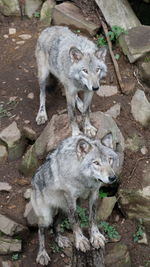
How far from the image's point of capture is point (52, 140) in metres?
7.66

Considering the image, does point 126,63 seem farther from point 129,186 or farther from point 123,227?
point 123,227

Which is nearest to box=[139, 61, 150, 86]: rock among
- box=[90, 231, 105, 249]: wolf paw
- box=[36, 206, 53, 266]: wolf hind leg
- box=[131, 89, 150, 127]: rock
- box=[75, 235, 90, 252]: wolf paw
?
box=[131, 89, 150, 127]: rock

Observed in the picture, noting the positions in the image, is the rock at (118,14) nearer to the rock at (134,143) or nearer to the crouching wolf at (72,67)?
the crouching wolf at (72,67)

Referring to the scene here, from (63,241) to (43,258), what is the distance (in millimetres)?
407

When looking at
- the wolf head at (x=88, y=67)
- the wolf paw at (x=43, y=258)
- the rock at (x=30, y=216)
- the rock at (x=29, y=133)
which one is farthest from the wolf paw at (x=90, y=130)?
the wolf paw at (x=43, y=258)

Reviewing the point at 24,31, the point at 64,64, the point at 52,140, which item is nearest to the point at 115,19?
the point at 24,31

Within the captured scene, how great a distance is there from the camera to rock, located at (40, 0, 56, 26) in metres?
11.2

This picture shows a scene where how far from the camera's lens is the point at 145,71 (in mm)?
9539

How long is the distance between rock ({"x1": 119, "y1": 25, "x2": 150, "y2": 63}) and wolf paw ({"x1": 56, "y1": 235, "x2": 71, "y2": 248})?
420 centimetres

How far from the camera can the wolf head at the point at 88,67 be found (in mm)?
6796

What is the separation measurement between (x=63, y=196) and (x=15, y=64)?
4866 millimetres

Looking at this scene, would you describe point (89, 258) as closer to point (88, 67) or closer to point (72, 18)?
point (88, 67)

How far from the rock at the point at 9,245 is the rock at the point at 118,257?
4.63 ft

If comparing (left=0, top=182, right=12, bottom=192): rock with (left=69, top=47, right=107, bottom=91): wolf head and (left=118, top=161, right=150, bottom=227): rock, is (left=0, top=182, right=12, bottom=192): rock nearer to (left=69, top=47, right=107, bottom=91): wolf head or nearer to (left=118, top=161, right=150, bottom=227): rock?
(left=118, top=161, right=150, bottom=227): rock
